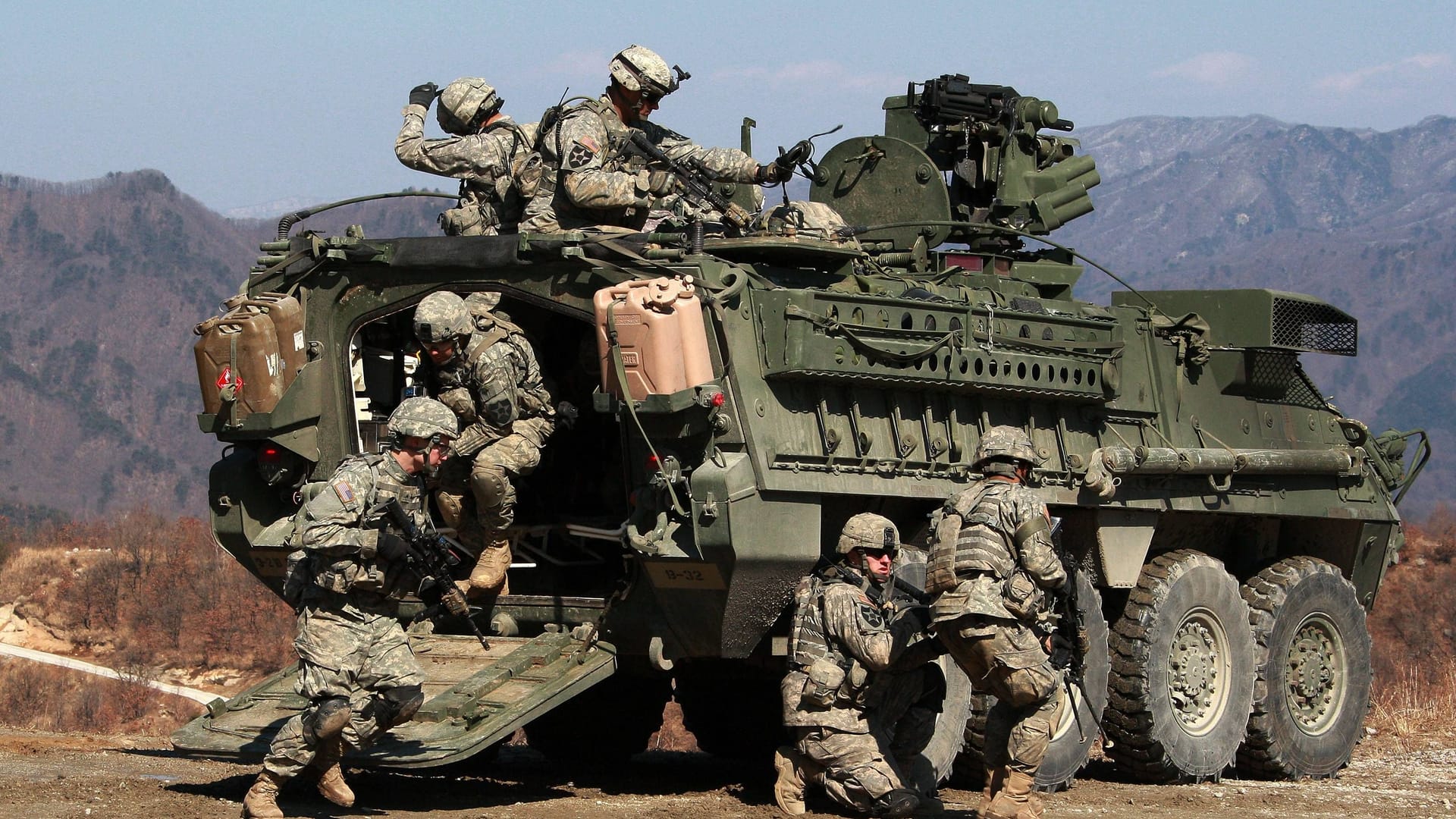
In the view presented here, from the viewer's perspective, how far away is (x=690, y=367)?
10.7m

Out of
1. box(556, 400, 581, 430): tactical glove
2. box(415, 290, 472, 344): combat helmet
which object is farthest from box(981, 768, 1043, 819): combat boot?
box(415, 290, 472, 344): combat helmet

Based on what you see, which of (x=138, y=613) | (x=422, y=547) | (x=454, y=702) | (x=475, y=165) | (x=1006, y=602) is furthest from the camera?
(x=138, y=613)

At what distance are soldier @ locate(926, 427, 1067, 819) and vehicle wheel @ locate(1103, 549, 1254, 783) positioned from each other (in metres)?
2.93

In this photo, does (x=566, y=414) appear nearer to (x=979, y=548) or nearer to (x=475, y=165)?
(x=475, y=165)

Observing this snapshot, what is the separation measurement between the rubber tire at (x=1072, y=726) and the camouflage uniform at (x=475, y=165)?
159 inches

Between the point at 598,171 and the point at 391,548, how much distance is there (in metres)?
3.36

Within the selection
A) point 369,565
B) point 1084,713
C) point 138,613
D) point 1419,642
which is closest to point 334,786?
point 369,565

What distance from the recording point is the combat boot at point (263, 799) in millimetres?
9681

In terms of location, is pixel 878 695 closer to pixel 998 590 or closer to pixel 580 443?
pixel 998 590

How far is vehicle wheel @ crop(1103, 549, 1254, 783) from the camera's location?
43.2 feet

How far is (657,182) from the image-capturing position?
1259cm

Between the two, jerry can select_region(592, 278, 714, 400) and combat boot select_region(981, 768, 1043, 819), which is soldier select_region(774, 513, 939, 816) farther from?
jerry can select_region(592, 278, 714, 400)

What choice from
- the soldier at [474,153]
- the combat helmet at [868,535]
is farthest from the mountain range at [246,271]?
the combat helmet at [868,535]

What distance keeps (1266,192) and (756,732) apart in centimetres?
17573
